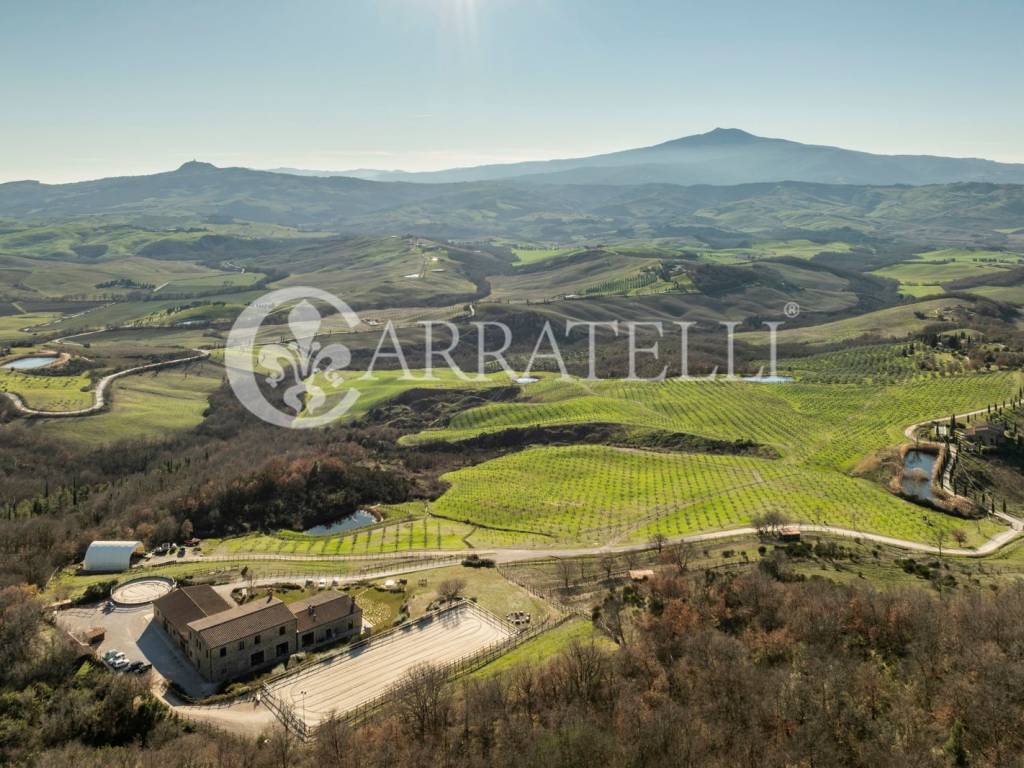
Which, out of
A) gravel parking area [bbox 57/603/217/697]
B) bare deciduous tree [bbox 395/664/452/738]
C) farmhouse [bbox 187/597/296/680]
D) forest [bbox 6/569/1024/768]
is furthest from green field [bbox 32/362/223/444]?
bare deciduous tree [bbox 395/664/452/738]

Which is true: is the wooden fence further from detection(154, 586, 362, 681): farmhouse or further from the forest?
detection(154, 586, 362, 681): farmhouse

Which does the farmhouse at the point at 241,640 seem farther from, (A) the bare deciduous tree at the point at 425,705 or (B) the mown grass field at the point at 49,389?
(B) the mown grass field at the point at 49,389

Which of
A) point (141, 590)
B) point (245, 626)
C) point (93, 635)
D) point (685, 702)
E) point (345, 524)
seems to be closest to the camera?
point (685, 702)

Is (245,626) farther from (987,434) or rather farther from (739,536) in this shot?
(987,434)

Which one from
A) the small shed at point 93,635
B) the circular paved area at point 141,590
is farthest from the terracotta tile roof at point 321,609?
the small shed at point 93,635

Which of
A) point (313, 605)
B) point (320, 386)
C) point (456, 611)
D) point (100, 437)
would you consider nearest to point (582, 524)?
point (456, 611)

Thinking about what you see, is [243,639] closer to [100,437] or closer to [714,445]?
[714,445]

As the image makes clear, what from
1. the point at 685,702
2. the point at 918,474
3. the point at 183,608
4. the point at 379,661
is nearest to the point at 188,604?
the point at 183,608
